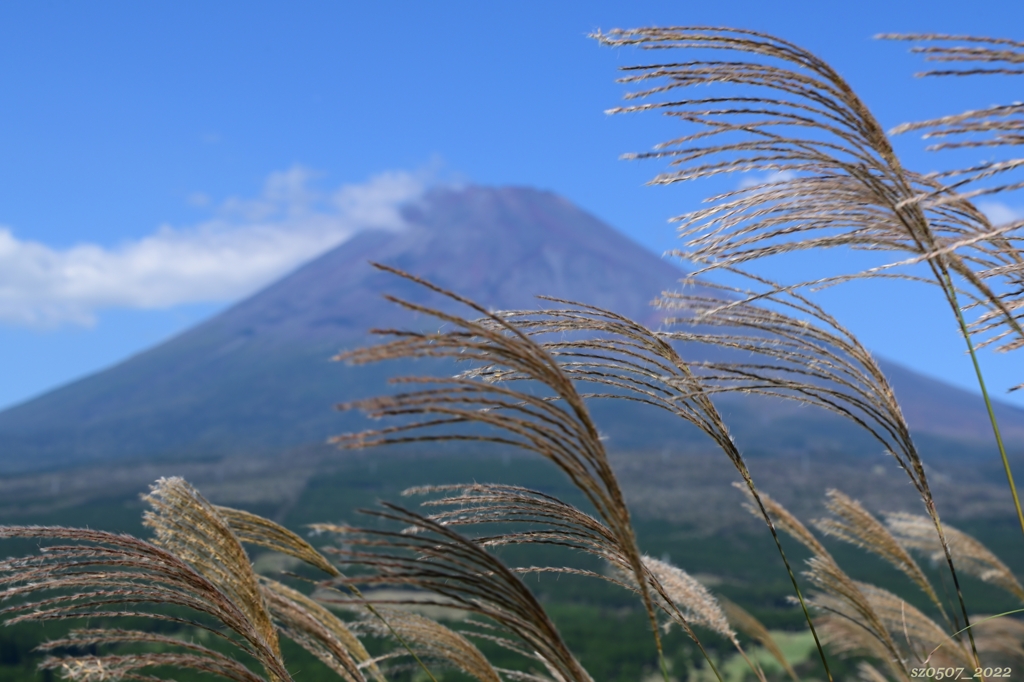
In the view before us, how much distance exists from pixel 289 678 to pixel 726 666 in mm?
15040

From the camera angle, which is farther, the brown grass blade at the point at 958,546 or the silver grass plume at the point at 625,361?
the brown grass blade at the point at 958,546

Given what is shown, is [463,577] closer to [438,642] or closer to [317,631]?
[438,642]

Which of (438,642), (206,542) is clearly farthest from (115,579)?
(438,642)

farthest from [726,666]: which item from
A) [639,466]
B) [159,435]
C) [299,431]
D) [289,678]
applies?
[159,435]

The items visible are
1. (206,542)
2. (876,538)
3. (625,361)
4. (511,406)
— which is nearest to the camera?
(511,406)

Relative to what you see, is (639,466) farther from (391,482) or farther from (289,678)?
(289,678)

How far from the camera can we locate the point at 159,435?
5802 inches

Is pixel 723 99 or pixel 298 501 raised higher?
pixel 723 99

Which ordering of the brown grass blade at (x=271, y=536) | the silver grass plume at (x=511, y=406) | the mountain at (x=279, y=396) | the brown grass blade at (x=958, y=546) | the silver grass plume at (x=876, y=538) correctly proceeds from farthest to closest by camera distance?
the mountain at (x=279, y=396), the brown grass blade at (x=958, y=546), the silver grass plume at (x=876, y=538), the brown grass blade at (x=271, y=536), the silver grass plume at (x=511, y=406)

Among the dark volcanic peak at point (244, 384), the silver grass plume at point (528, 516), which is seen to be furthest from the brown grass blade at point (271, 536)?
the dark volcanic peak at point (244, 384)

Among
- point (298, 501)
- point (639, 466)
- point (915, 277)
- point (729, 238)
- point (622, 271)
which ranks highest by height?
point (622, 271)

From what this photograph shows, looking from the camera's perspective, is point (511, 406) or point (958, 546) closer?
point (511, 406)

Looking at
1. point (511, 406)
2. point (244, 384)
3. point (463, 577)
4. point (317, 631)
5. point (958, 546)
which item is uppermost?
point (244, 384)

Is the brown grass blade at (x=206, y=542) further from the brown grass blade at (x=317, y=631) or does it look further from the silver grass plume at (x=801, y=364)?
the silver grass plume at (x=801, y=364)
